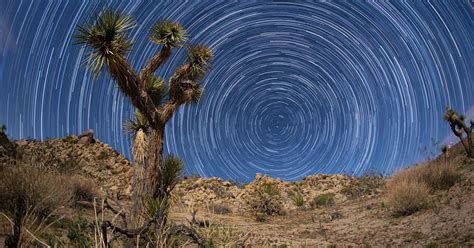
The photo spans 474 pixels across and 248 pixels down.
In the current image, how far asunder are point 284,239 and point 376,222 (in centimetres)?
405

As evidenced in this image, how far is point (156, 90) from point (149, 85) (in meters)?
0.29

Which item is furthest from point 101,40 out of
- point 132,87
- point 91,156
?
point 91,156

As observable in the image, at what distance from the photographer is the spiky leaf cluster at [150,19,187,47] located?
12.9 meters

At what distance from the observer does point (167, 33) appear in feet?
42.6

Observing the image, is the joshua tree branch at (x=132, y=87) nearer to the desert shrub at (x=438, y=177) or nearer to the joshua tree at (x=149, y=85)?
the joshua tree at (x=149, y=85)

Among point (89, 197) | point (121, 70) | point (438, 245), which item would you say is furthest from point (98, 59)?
point (438, 245)

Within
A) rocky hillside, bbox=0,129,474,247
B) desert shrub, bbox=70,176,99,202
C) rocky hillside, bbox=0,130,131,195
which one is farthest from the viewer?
rocky hillside, bbox=0,130,131,195

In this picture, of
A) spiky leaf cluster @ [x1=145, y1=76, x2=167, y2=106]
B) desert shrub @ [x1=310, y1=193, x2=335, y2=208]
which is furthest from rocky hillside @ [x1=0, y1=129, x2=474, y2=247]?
spiky leaf cluster @ [x1=145, y1=76, x2=167, y2=106]

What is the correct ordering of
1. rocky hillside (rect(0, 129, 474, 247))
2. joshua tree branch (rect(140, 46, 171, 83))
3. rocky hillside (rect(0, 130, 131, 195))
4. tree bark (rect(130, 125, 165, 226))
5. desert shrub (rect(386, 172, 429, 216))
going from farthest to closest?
rocky hillside (rect(0, 130, 131, 195)) → desert shrub (rect(386, 172, 429, 216)) → joshua tree branch (rect(140, 46, 171, 83)) → tree bark (rect(130, 125, 165, 226)) → rocky hillside (rect(0, 129, 474, 247))

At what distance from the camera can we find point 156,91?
12789 millimetres

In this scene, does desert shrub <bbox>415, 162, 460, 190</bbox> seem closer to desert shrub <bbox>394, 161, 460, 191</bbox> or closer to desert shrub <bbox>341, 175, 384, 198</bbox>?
desert shrub <bbox>394, 161, 460, 191</bbox>

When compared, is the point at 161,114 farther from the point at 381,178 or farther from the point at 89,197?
the point at 381,178

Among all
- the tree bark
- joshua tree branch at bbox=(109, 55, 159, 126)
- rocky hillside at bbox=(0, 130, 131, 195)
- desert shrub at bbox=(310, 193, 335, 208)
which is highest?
rocky hillside at bbox=(0, 130, 131, 195)

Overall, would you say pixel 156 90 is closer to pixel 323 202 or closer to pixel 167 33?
pixel 167 33
